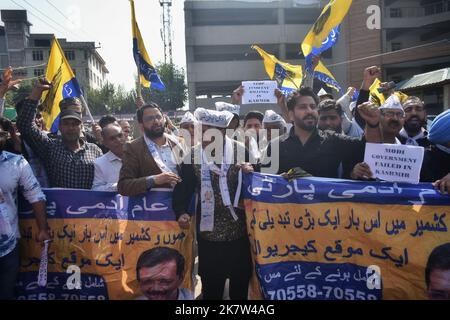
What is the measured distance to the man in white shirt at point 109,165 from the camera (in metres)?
3.17

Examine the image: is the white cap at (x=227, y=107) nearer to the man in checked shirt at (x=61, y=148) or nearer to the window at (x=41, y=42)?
the man in checked shirt at (x=61, y=148)

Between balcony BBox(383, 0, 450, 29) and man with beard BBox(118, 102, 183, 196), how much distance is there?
28.3 metres

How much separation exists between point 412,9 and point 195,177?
30509 millimetres

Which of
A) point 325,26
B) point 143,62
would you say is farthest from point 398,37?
point 143,62

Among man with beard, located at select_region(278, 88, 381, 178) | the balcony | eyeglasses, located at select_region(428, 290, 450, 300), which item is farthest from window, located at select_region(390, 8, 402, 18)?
eyeglasses, located at select_region(428, 290, 450, 300)

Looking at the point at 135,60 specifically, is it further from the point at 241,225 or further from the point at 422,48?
the point at 422,48

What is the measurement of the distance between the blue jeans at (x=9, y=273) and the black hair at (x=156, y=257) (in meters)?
0.92

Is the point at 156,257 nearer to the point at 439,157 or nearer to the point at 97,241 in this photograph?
A: the point at 97,241

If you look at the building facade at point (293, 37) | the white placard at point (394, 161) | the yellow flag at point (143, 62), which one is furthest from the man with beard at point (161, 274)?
the building facade at point (293, 37)

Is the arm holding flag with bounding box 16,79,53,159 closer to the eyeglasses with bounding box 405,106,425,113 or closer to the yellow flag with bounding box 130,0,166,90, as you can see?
the yellow flag with bounding box 130,0,166,90

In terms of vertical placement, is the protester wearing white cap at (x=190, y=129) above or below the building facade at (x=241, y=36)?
below

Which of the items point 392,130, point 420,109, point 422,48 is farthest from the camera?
point 422,48
